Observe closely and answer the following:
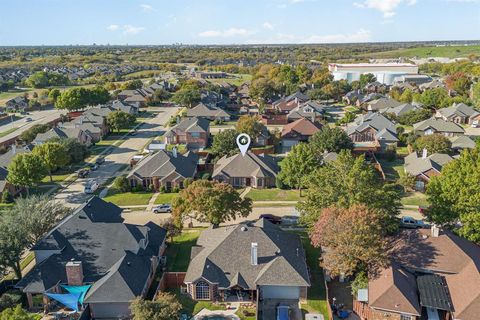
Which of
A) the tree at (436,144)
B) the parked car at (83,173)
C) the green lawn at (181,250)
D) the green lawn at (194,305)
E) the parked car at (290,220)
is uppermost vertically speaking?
the tree at (436,144)

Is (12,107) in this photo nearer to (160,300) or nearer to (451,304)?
(160,300)

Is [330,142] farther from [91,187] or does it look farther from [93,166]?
[93,166]

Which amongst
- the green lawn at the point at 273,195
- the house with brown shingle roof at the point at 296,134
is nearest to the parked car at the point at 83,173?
the green lawn at the point at 273,195

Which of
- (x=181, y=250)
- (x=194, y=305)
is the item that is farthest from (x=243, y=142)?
(x=194, y=305)

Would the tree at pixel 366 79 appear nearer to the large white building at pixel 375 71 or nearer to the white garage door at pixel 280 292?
the large white building at pixel 375 71

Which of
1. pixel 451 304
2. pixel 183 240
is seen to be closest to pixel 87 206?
pixel 183 240

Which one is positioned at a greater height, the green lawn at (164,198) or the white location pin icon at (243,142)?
the white location pin icon at (243,142)
